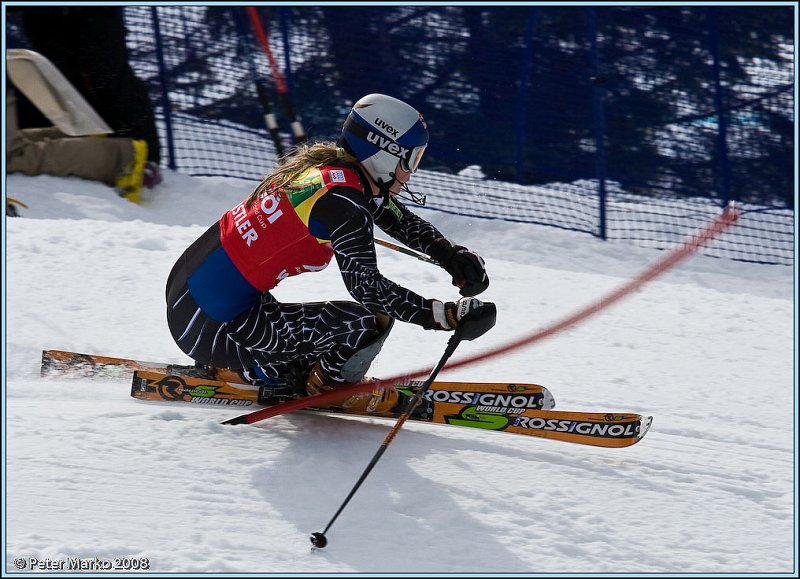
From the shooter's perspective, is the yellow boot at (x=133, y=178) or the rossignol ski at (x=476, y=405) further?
the yellow boot at (x=133, y=178)

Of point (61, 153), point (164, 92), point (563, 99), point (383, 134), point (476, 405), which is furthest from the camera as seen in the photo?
point (164, 92)

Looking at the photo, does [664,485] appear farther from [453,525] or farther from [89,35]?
[89,35]

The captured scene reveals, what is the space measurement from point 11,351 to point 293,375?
5.52ft

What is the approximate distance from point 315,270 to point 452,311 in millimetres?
592

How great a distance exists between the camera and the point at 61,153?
7805mm

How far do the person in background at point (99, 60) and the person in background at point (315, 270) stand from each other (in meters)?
4.51

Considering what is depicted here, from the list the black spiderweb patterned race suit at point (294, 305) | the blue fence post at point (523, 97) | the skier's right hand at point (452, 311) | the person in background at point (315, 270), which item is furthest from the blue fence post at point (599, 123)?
the skier's right hand at point (452, 311)

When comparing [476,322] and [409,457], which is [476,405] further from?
[476,322]

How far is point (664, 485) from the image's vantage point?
3.88 metres

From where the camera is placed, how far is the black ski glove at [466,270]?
4.12 m

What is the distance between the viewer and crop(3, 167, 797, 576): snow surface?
3.23 m

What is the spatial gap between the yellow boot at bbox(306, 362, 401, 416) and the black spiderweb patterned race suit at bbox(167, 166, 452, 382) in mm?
56

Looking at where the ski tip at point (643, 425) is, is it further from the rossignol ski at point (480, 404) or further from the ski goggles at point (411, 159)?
the ski goggles at point (411, 159)

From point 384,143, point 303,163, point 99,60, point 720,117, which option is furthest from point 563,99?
point 303,163
